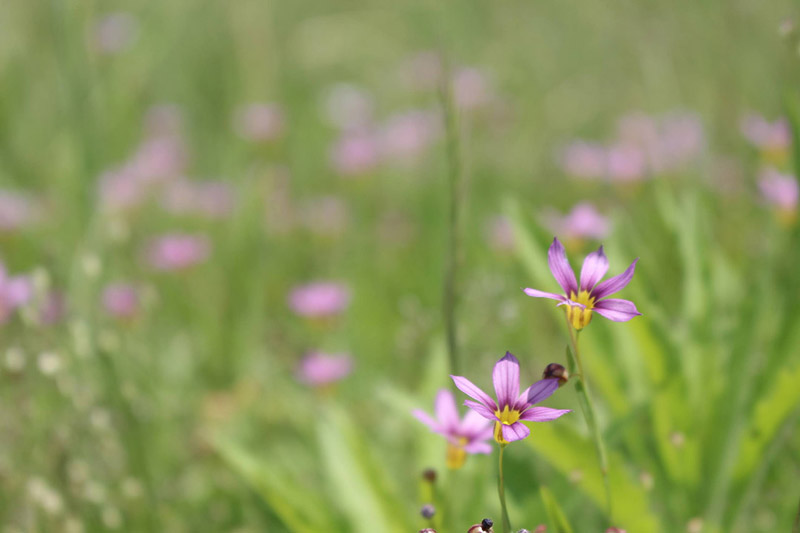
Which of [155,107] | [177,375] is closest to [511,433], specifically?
[177,375]

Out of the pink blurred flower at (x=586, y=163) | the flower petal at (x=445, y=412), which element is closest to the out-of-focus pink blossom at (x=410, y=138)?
the pink blurred flower at (x=586, y=163)

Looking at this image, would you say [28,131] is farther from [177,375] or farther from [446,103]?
[446,103]

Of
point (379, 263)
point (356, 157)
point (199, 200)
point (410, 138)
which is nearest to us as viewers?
point (379, 263)

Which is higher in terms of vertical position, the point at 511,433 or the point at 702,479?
the point at 702,479

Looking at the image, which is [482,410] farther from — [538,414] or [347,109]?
[347,109]

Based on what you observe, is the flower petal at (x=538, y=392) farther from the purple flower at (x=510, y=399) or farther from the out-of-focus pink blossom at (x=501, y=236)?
the out-of-focus pink blossom at (x=501, y=236)

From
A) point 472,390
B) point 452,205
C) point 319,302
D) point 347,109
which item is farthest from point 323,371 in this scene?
point 347,109
